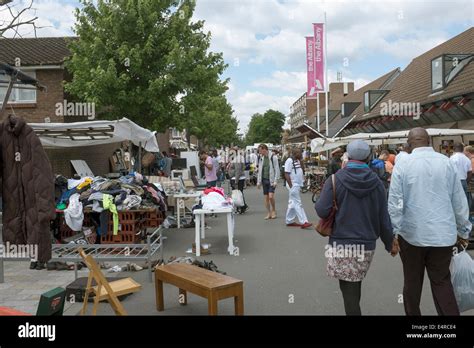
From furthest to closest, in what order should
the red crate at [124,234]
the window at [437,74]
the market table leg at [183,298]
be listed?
the window at [437,74] → the red crate at [124,234] → the market table leg at [183,298]

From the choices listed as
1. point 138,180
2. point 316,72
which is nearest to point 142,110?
point 138,180

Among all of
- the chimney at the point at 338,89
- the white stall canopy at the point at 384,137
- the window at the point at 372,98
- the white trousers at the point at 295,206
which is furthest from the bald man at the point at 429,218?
the chimney at the point at 338,89

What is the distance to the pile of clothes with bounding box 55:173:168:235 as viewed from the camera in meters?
8.84

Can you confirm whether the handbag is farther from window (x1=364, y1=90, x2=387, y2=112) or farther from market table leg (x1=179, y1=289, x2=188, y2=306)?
window (x1=364, y1=90, x2=387, y2=112)

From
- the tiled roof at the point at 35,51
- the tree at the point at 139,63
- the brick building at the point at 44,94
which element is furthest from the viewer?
the tiled roof at the point at 35,51

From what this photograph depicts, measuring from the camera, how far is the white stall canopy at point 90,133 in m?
9.67

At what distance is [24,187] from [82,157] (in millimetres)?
13718

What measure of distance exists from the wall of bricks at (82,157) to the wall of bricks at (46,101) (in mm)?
1910

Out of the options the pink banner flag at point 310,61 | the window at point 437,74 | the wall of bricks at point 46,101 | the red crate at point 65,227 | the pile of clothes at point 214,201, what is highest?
the pink banner flag at point 310,61

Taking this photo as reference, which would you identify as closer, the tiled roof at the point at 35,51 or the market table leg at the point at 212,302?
the market table leg at the point at 212,302

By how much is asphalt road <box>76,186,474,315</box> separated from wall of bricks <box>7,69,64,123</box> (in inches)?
406

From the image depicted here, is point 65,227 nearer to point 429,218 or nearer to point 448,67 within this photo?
point 429,218

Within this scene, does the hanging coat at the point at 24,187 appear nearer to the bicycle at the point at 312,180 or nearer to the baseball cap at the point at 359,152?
the baseball cap at the point at 359,152

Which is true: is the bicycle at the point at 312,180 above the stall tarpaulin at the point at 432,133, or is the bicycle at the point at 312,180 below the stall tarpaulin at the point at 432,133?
below
